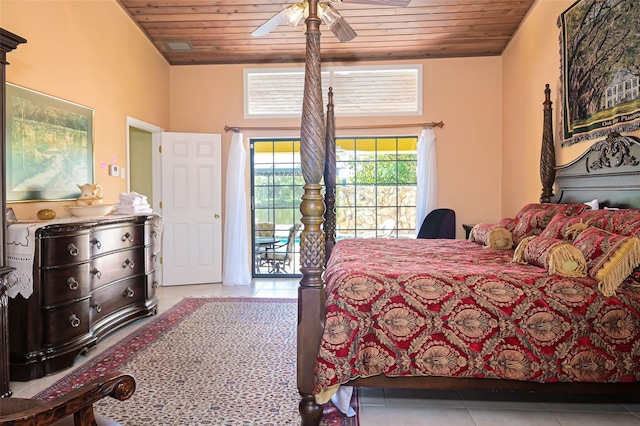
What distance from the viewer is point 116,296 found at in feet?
12.1

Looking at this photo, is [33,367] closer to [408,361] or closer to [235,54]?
[408,361]

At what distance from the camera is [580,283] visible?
2.13m

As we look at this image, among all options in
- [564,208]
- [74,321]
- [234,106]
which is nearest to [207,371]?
[74,321]

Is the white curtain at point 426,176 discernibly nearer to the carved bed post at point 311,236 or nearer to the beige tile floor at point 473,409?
the beige tile floor at point 473,409

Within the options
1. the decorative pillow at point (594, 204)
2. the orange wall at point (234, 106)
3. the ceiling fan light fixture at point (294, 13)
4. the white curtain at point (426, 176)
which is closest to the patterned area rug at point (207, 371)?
the orange wall at point (234, 106)

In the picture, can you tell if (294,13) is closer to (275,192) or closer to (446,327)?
(446,327)

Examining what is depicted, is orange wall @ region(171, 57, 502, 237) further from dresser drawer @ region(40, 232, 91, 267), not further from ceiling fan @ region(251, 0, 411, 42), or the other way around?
dresser drawer @ region(40, 232, 91, 267)

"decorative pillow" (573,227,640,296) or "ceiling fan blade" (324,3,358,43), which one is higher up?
"ceiling fan blade" (324,3,358,43)

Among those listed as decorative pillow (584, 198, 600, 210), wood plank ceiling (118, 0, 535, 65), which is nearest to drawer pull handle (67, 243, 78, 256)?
wood plank ceiling (118, 0, 535, 65)

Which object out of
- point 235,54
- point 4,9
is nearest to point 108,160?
point 4,9

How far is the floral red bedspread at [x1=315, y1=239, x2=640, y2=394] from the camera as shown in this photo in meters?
2.06

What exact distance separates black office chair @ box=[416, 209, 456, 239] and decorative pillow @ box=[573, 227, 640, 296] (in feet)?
9.66

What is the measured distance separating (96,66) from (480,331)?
13.6 ft

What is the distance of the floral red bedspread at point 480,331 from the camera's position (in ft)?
6.77
